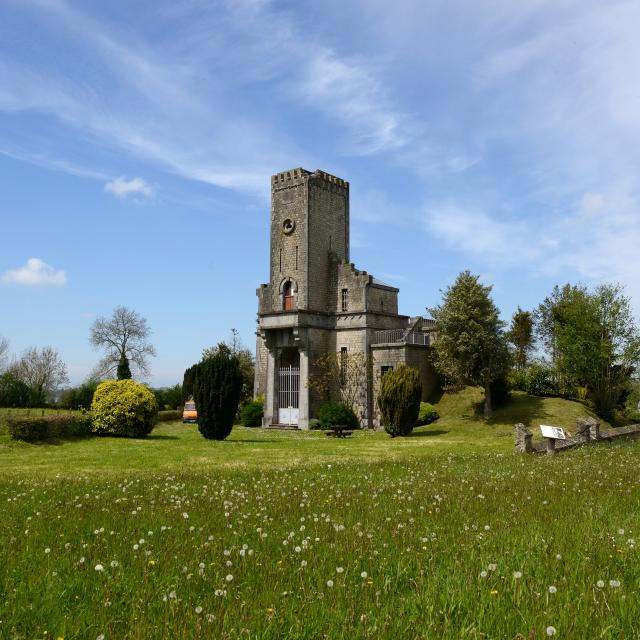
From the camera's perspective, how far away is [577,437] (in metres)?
20.2

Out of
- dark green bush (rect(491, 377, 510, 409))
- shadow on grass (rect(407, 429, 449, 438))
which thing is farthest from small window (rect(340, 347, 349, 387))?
dark green bush (rect(491, 377, 510, 409))

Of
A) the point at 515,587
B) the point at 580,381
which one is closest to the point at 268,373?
the point at 580,381

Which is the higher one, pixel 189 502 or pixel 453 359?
pixel 453 359

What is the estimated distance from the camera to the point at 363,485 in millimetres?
10930

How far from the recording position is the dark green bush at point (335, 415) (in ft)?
120

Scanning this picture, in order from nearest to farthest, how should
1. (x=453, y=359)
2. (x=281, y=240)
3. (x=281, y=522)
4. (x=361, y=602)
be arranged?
(x=361, y=602) < (x=281, y=522) < (x=453, y=359) < (x=281, y=240)

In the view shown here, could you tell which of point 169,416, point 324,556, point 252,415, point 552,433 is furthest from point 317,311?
point 324,556

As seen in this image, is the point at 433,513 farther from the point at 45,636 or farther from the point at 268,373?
the point at 268,373

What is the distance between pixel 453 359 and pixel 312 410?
9349 millimetres

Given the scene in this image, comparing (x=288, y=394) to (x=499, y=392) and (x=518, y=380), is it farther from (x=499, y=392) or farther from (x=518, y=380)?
(x=518, y=380)

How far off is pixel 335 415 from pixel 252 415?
695 cm

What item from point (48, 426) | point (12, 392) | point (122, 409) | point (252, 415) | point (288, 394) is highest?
point (12, 392)

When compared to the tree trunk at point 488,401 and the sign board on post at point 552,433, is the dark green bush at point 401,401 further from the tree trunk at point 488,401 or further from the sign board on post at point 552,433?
the sign board on post at point 552,433

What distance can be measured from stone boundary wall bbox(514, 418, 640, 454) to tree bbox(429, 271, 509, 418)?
11.8 m
